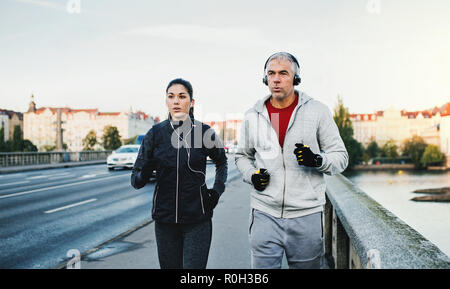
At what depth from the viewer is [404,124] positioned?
16012cm

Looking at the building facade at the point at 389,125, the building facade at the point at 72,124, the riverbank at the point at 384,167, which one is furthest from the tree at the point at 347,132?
the building facade at the point at 72,124

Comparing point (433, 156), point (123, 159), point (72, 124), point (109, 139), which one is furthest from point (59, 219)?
point (72, 124)

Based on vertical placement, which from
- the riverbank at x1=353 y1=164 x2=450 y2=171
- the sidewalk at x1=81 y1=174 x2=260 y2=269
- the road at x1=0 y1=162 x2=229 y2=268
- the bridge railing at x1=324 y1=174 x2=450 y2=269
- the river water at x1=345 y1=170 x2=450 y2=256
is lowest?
the river water at x1=345 y1=170 x2=450 y2=256

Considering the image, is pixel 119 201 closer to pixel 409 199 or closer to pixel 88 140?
pixel 409 199

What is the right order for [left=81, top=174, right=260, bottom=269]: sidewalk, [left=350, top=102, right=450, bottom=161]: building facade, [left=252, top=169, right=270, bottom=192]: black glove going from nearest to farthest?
1. [left=252, top=169, right=270, bottom=192]: black glove
2. [left=81, top=174, right=260, bottom=269]: sidewalk
3. [left=350, top=102, right=450, bottom=161]: building facade

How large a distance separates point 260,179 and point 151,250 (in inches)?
130

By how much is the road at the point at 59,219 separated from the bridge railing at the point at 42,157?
44.0 ft

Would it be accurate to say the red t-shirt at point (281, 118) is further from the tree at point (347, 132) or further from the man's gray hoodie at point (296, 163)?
the tree at point (347, 132)

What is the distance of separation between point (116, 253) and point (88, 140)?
101 m

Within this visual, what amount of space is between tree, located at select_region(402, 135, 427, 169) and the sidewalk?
124 metres

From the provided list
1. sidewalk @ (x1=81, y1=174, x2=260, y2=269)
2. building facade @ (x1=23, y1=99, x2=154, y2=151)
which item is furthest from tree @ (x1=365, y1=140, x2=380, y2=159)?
sidewalk @ (x1=81, y1=174, x2=260, y2=269)

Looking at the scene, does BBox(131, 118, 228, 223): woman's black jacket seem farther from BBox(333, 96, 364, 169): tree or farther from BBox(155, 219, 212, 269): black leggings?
BBox(333, 96, 364, 169): tree

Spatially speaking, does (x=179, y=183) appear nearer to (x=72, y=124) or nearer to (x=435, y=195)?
(x=435, y=195)

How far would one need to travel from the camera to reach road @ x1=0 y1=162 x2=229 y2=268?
19.1 feet
